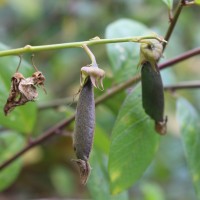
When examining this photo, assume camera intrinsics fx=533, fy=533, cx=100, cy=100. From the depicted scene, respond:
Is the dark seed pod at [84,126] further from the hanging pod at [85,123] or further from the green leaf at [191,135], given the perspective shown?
the green leaf at [191,135]

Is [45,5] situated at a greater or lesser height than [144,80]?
lesser

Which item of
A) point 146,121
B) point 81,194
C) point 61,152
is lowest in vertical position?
point 81,194

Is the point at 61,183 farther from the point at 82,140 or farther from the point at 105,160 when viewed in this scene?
the point at 82,140

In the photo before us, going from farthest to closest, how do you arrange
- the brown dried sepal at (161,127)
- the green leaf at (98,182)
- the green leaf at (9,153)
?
1. the green leaf at (9,153)
2. the green leaf at (98,182)
3. the brown dried sepal at (161,127)

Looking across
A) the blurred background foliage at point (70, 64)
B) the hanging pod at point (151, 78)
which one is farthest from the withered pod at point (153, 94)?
the blurred background foliage at point (70, 64)

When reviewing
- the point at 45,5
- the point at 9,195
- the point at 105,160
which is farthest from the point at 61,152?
the point at 105,160

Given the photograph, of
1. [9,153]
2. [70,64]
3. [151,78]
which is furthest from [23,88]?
[70,64]

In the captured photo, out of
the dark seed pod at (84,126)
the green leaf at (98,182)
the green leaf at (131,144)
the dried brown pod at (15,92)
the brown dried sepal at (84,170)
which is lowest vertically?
the green leaf at (98,182)

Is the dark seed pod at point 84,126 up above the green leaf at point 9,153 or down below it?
above
